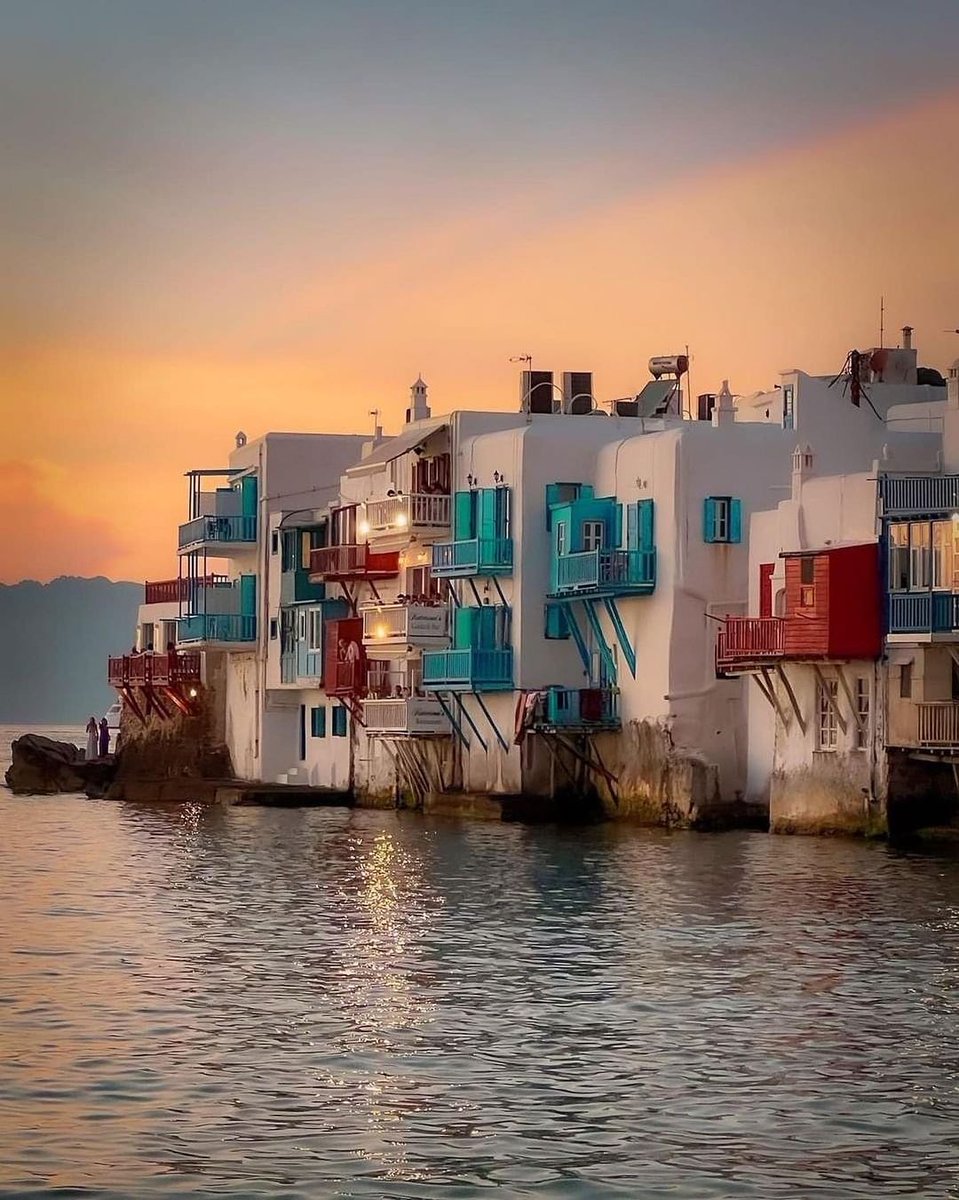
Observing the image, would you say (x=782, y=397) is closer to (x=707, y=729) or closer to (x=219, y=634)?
(x=707, y=729)

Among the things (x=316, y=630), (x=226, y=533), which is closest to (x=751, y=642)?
(x=316, y=630)

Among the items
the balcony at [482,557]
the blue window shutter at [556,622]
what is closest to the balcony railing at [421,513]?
the balcony at [482,557]

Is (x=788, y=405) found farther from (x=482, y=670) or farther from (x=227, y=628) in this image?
(x=227, y=628)

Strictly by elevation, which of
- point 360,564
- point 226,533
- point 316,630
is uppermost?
point 226,533

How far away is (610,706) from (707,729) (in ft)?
13.3

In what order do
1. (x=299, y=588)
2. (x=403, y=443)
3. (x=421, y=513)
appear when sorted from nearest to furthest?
(x=421, y=513) → (x=403, y=443) → (x=299, y=588)

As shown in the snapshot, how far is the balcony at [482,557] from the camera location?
225 ft

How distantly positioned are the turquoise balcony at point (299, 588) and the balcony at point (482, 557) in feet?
45.2

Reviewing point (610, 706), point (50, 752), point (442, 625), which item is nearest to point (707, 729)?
point (610, 706)

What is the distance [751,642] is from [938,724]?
21.5ft

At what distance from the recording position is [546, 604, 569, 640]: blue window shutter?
6825 centimetres

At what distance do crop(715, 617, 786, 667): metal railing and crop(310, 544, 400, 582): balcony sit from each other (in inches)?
805

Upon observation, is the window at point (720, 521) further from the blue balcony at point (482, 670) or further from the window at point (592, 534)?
the blue balcony at point (482, 670)

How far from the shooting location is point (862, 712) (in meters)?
54.5
